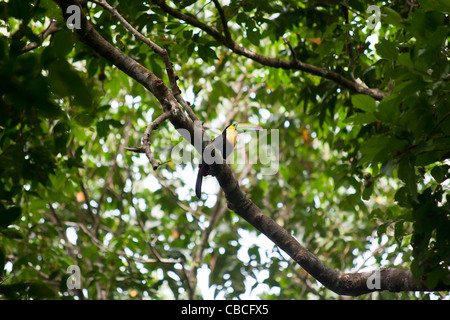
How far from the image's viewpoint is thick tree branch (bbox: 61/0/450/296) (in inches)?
94.2

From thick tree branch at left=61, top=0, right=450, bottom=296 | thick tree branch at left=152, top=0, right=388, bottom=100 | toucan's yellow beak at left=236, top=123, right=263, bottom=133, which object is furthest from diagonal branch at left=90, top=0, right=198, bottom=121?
toucan's yellow beak at left=236, top=123, right=263, bottom=133

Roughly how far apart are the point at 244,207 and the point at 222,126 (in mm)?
3920

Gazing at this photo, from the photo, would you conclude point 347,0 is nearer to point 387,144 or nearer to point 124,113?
point 387,144

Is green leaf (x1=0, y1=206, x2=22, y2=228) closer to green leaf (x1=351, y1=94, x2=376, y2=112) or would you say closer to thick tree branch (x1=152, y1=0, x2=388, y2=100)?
green leaf (x1=351, y1=94, x2=376, y2=112)

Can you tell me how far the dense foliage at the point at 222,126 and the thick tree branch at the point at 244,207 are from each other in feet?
0.80

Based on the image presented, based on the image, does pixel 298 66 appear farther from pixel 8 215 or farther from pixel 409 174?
pixel 8 215

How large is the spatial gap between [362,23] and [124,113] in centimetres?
369

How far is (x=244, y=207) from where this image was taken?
2.81 meters

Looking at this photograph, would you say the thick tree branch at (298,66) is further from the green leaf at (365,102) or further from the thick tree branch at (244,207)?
the green leaf at (365,102)

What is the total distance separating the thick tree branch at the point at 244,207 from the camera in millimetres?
2393

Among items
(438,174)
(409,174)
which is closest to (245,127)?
(438,174)

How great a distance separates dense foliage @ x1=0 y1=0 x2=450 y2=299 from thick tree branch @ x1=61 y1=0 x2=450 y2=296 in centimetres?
24

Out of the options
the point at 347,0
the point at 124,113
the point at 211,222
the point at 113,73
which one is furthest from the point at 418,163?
A: the point at 124,113
